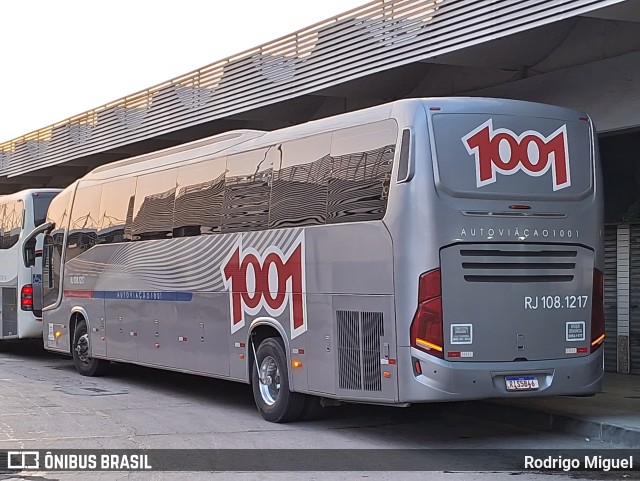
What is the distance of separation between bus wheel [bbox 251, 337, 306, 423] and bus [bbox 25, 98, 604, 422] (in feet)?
0.07

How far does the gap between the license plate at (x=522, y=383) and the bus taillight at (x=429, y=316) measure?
2.63 feet

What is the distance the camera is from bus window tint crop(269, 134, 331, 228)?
1145 cm

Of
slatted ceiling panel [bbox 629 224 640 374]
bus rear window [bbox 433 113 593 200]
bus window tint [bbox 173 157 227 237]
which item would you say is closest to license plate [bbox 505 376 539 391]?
bus rear window [bbox 433 113 593 200]

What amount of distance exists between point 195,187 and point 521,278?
5.38 meters

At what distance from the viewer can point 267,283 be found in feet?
40.6

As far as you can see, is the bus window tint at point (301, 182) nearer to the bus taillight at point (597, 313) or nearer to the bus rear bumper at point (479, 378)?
the bus rear bumper at point (479, 378)

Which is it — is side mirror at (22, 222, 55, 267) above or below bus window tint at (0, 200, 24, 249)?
below

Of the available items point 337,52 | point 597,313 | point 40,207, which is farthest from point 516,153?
point 40,207

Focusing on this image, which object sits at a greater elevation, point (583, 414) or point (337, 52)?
point (337, 52)

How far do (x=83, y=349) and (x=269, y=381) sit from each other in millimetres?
6568

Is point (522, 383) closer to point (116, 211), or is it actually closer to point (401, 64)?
point (401, 64)

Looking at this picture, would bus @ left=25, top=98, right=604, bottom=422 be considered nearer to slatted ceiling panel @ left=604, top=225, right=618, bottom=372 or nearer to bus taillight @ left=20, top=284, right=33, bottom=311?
slatted ceiling panel @ left=604, top=225, right=618, bottom=372

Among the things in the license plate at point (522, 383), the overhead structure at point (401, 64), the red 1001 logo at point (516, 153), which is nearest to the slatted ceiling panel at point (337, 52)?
the overhead structure at point (401, 64)

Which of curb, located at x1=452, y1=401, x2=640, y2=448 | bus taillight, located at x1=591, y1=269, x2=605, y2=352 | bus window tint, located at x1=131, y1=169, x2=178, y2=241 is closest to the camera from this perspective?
curb, located at x1=452, y1=401, x2=640, y2=448
